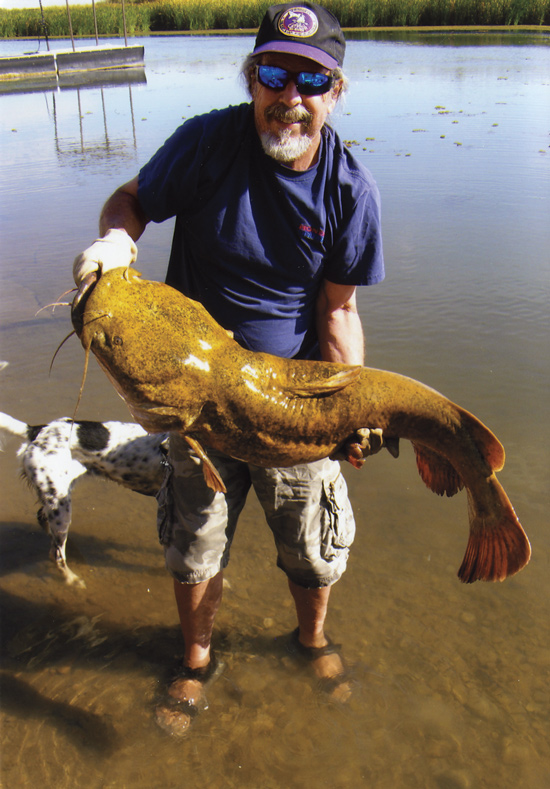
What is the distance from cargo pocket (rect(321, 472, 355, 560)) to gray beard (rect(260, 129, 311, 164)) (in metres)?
1.26

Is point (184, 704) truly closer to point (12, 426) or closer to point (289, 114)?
point (12, 426)

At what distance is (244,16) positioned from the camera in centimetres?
4231

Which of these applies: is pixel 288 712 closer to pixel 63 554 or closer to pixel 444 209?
pixel 63 554

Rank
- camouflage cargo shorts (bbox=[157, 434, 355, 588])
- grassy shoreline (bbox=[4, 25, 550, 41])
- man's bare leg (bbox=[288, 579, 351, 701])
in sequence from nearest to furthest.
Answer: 1. camouflage cargo shorts (bbox=[157, 434, 355, 588])
2. man's bare leg (bbox=[288, 579, 351, 701])
3. grassy shoreline (bbox=[4, 25, 550, 41])

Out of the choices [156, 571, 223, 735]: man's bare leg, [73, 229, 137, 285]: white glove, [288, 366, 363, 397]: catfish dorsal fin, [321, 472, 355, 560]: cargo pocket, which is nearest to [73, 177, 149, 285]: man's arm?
[73, 229, 137, 285]: white glove

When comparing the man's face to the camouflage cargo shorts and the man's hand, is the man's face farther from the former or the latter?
the camouflage cargo shorts

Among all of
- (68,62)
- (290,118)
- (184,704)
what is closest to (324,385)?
(290,118)

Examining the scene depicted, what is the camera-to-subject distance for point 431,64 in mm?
Answer: 22344

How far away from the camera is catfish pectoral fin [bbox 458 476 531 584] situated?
2260 millimetres

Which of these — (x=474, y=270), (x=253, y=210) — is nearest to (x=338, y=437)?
(x=253, y=210)

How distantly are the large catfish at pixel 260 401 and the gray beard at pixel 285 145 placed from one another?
644 mm

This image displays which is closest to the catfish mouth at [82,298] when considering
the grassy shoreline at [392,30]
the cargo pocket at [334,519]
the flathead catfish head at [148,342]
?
the flathead catfish head at [148,342]

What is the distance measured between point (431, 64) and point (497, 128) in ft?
39.7

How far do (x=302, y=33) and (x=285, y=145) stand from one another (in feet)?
1.31
